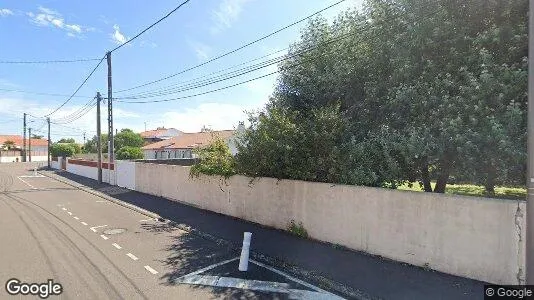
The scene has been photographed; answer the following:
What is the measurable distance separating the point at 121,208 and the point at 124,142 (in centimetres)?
5548

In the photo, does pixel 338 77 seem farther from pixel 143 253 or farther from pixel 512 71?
pixel 143 253

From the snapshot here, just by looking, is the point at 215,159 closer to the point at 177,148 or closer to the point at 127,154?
the point at 127,154

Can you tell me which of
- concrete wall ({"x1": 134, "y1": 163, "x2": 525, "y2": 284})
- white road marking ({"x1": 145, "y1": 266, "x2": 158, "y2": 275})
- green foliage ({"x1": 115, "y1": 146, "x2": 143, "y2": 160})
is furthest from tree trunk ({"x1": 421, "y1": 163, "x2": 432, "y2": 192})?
green foliage ({"x1": 115, "y1": 146, "x2": 143, "y2": 160})

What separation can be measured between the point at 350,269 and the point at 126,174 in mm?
18919

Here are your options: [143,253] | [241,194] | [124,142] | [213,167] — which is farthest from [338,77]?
[124,142]

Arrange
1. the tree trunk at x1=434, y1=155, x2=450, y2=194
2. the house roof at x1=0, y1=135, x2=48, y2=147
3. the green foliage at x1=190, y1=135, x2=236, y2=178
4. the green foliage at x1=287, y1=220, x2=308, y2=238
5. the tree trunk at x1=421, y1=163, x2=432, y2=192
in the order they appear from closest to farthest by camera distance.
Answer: the tree trunk at x1=434, y1=155, x2=450, y2=194, the tree trunk at x1=421, y1=163, x2=432, y2=192, the green foliage at x1=287, y1=220, x2=308, y2=238, the green foliage at x1=190, y1=135, x2=236, y2=178, the house roof at x1=0, y1=135, x2=48, y2=147

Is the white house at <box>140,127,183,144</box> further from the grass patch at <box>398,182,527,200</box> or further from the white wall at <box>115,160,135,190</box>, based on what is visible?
the grass patch at <box>398,182,527,200</box>

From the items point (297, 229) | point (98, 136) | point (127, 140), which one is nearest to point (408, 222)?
point (297, 229)

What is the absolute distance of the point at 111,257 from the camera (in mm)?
8641

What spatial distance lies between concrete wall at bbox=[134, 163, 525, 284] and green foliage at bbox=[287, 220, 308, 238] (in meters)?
0.14

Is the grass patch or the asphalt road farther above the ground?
the grass patch

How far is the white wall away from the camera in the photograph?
2264 centimetres

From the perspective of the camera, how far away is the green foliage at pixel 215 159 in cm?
1393

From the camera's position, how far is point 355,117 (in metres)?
10.9
